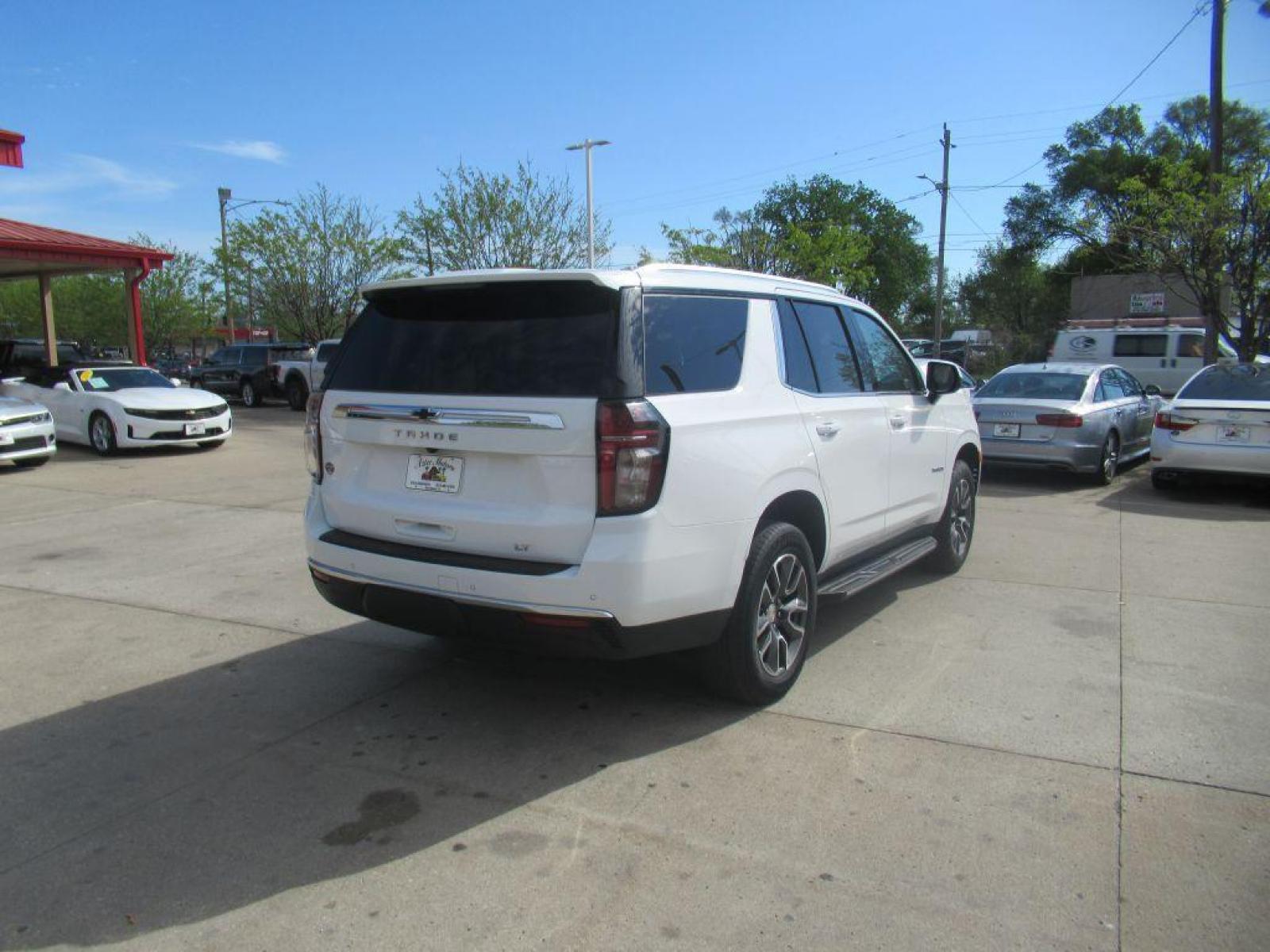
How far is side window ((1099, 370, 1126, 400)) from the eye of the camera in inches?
463

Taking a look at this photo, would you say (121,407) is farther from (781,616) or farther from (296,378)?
(781,616)

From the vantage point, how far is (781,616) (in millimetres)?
4301

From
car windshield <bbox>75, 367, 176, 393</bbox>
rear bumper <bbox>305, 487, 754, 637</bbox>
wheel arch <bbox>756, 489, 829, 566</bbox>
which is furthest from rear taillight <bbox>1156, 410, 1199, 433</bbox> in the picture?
car windshield <bbox>75, 367, 176, 393</bbox>

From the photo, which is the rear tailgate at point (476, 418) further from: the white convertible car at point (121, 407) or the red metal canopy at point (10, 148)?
the red metal canopy at point (10, 148)

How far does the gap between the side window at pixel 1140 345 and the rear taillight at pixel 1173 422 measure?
38.6 ft

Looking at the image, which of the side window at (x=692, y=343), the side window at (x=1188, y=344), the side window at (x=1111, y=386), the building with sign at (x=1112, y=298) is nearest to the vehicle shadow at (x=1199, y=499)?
the side window at (x=1111, y=386)

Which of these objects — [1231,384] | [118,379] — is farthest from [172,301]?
[1231,384]

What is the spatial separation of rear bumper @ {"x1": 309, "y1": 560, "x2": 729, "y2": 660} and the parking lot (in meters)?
0.51

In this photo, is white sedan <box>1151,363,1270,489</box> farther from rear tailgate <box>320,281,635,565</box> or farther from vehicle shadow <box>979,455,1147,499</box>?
rear tailgate <box>320,281,635,565</box>

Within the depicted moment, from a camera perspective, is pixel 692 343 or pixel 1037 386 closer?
pixel 692 343

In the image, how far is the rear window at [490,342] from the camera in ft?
11.7

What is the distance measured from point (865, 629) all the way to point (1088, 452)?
6.71m

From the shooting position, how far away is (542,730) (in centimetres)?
406

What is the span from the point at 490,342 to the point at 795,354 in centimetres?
160
